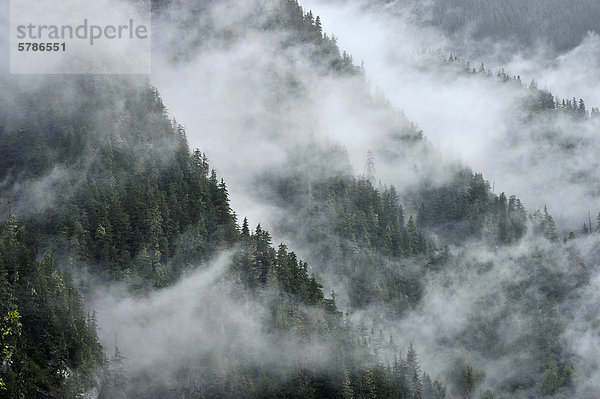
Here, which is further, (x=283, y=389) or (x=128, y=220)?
(x=128, y=220)

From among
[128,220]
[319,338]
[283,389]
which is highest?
[128,220]

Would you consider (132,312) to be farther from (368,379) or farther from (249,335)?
(368,379)

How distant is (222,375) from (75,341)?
4041cm

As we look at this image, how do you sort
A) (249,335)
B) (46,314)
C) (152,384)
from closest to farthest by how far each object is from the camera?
1. (46,314)
2. (152,384)
3. (249,335)

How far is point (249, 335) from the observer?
19238cm

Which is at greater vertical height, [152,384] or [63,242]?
[63,242]

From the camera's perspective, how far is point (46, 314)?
486 feet

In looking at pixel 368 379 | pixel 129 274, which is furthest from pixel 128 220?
pixel 368 379

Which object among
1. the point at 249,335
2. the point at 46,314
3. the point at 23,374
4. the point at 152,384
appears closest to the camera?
the point at 23,374

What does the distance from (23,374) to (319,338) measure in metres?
80.5

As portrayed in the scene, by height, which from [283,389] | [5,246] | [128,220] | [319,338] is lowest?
[283,389]

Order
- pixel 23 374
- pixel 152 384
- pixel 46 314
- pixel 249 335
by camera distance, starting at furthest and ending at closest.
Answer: pixel 249 335
pixel 152 384
pixel 46 314
pixel 23 374

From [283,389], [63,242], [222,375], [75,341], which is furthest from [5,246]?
[283,389]

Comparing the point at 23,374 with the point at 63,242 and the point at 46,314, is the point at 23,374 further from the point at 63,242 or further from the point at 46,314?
the point at 63,242
